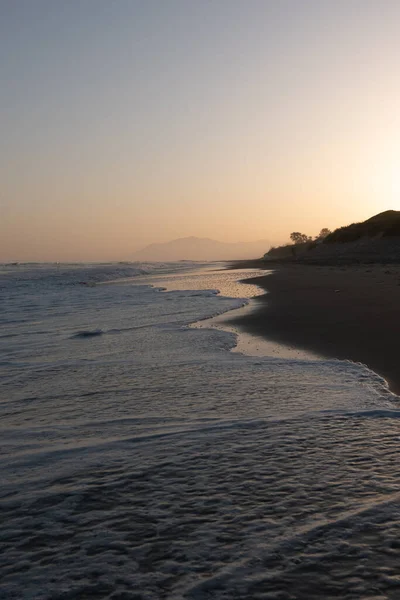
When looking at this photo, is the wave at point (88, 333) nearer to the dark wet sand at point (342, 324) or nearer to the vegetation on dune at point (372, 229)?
the dark wet sand at point (342, 324)

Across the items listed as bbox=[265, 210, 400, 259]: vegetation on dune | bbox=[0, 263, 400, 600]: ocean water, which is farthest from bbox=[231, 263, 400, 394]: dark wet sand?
bbox=[265, 210, 400, 259]: vegetation on dune

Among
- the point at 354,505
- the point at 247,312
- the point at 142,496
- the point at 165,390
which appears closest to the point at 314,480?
the point at 354,505

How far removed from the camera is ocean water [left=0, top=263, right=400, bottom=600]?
252 centimetres

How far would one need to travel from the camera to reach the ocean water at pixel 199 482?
99.1 inches

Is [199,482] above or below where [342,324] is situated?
below

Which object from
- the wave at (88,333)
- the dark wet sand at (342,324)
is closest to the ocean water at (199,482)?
the dark wet sand at (342,324)

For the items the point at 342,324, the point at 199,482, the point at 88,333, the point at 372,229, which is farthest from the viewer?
the point at 372,229

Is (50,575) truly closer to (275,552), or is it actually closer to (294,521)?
(275,552)

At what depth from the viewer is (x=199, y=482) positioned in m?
3.62

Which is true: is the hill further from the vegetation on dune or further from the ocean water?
the ocean water

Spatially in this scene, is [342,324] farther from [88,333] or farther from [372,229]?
[372,229]

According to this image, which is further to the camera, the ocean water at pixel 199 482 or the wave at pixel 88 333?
the wave at pixel 88 333

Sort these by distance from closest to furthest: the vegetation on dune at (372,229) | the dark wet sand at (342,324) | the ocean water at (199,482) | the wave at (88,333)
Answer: the ocean water at (199,482) < the dark wet sand at (342,324) < the wave at (88,333) < the vegetation on dune at (372,229)

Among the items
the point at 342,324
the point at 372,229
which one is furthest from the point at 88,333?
the point at 372,229
